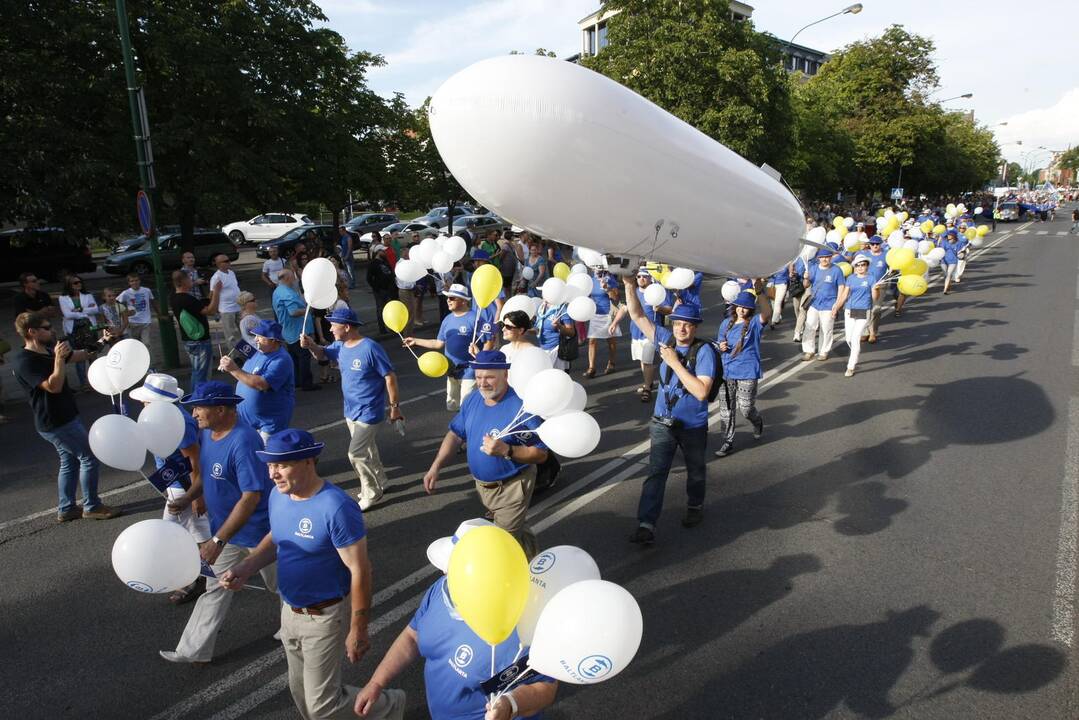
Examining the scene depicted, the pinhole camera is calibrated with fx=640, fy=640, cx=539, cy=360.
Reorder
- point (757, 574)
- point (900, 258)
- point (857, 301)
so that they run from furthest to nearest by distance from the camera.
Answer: point (857, 301) < point (900, 258) < point (757, 574)

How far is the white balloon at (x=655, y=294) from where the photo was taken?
25.7ft

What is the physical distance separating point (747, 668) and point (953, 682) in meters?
1.06

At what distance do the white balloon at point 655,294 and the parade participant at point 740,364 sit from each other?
120 cm

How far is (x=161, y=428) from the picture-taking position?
12.1ft

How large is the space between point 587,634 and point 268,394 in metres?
3.80

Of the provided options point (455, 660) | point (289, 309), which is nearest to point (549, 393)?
point (455, 660)

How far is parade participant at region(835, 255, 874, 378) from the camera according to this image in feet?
30.1

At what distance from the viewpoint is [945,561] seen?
4496 millimetres

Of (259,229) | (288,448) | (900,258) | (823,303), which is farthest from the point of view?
(259,229)

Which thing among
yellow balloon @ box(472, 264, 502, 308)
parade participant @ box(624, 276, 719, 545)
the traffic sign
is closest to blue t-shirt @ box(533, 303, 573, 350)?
yellow balloon @ box(472, 264, 502, 308)

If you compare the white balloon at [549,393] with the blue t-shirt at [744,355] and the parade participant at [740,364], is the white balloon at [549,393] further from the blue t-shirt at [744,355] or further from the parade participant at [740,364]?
the blue t-shirt at [744,355]

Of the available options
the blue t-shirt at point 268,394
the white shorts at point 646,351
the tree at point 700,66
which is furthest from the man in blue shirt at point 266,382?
the tree at point 700,66

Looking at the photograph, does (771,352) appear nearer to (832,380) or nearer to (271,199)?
(832,380)

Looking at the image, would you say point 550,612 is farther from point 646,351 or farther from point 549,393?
point 646,351
